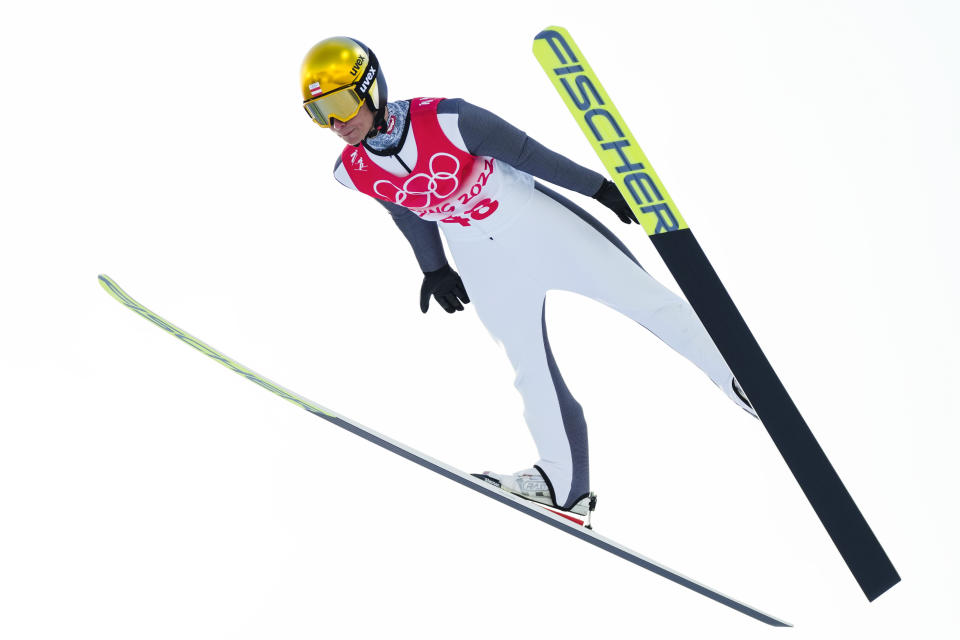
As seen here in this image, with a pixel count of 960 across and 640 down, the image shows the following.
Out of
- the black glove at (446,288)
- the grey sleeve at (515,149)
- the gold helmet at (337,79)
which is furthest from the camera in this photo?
the black glove at (446,288)

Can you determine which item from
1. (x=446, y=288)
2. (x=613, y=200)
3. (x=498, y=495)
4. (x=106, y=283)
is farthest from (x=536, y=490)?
(x=106, y=283)

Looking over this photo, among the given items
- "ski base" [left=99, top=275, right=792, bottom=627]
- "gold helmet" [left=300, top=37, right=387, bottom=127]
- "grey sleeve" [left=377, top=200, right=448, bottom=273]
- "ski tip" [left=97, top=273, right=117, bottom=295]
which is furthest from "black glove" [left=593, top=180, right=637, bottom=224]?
"ski tip" [left=97, top=273, right=117, bottom=295]

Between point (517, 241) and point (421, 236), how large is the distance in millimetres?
323

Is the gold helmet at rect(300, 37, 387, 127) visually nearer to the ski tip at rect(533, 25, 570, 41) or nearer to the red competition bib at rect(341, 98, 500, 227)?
the red competition bib at rect(341, 98, 500, 227)

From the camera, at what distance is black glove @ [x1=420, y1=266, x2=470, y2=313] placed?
2895 millimetres

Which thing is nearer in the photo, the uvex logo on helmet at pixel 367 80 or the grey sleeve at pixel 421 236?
the uvex logo on helmet at pixel 367 80

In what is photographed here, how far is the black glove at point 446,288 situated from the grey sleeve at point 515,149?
1.54 ft

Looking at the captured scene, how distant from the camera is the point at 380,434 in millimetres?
2830

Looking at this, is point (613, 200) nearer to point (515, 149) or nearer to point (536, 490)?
point (515, 149)

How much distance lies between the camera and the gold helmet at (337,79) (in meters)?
2.30

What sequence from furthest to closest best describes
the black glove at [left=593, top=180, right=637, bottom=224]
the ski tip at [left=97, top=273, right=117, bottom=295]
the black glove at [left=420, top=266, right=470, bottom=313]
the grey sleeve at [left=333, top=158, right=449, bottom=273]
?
the ski tip at [left=97, top=273, right=117, bottom=295] → the black glove at [left=420, top=266, right=470, bottom=313] → the grey sleeve at [left=333, top=158, right=449, bottom=273] → the black glove at [left=593, top=180, right=637, bottom=224]

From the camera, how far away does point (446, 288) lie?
2900mm

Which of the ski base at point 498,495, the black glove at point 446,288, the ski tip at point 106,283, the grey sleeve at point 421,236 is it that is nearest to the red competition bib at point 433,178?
the grey sleeve at point 421,236

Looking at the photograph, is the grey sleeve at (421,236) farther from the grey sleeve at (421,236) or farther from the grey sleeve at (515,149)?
the grey sleeve at (515,149)
